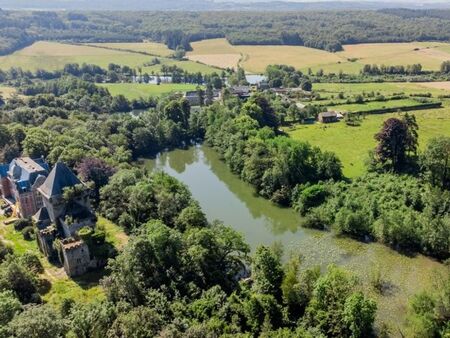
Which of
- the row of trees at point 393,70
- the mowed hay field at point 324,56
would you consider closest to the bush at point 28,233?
the row of trees at point 393,70

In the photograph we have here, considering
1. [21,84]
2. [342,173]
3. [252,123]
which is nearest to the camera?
[342,173]

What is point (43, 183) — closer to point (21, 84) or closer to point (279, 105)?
point (279, 105)

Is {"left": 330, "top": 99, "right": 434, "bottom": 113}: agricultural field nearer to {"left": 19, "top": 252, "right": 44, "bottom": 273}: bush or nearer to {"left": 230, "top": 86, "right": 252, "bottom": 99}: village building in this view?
{"left": 230, "top": 86, "right": 252, "bottom": 99}: village building

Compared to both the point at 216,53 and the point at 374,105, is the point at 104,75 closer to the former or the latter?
the point at 216,53

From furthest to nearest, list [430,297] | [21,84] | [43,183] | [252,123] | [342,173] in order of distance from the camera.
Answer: [21,84] < [252,123] < [342,173] < [43,183] < [430,297]

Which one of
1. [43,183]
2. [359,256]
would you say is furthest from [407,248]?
[43,183]

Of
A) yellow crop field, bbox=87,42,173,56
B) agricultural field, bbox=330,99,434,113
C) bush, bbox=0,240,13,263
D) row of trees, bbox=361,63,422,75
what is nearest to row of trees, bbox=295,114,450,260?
bush, bbox=0,240,13,263

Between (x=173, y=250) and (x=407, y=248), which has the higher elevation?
(x=173, y=250)
